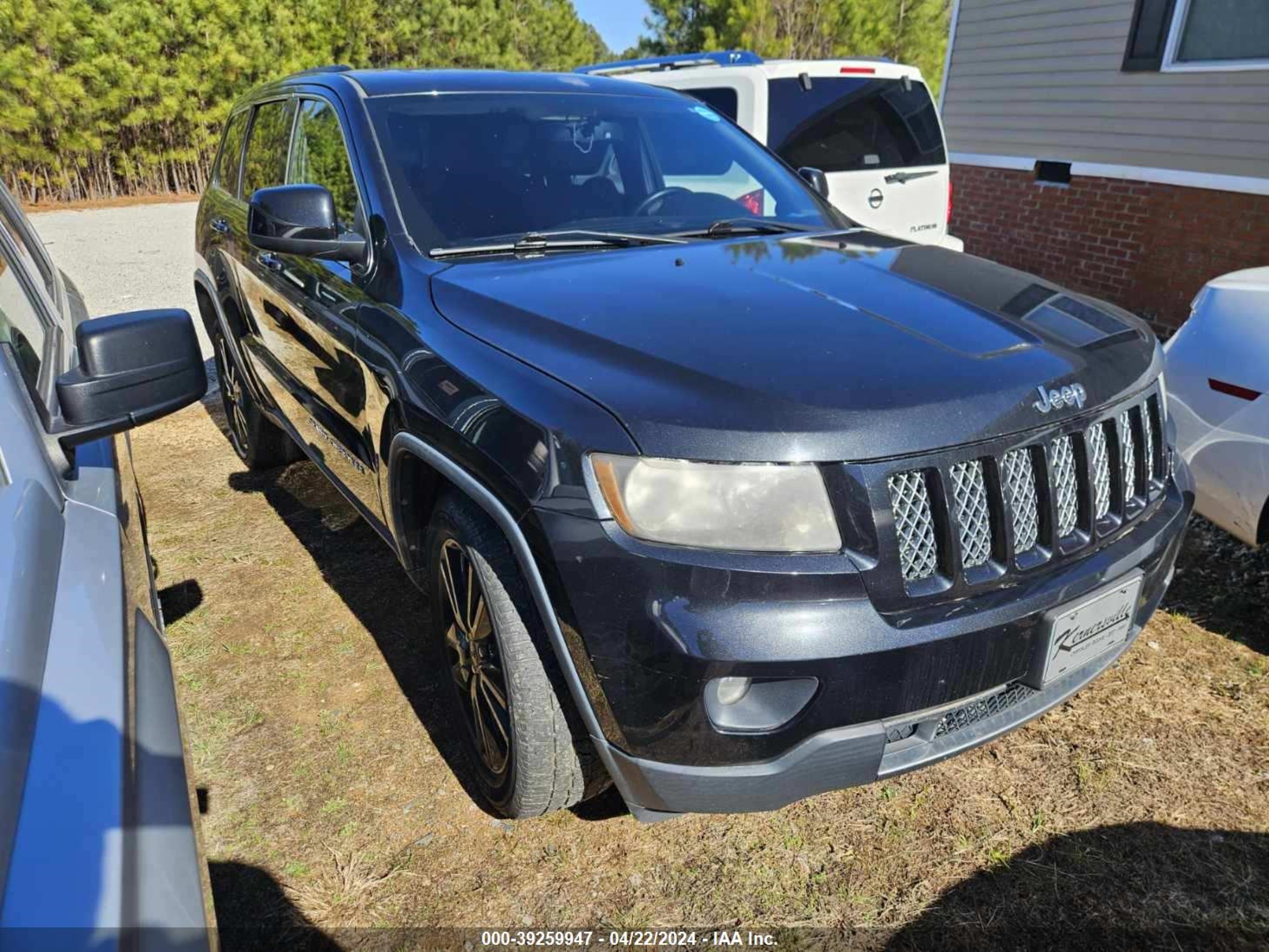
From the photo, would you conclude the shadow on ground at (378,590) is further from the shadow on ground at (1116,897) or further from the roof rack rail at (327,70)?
the roof rack rail at (327,70)

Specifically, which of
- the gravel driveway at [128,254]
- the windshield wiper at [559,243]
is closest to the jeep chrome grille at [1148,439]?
the windshield wiper at [559,243]

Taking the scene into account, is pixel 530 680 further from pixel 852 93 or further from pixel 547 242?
pixel 852 93

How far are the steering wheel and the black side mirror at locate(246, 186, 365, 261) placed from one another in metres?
0.93

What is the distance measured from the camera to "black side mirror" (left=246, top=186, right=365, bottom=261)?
8.21ft

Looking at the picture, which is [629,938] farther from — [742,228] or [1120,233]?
[1120,233]

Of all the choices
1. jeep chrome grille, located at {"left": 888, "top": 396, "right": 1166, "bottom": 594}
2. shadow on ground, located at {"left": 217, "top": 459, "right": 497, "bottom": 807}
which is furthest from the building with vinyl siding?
shadow on ground, located at {"left": 217, "top": 459, "right": 497, "bottom": 807}

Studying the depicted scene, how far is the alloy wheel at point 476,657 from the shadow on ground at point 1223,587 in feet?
8.58

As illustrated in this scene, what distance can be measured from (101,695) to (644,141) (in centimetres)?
267

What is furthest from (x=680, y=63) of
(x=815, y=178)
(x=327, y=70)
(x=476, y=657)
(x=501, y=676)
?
(x=501, y=676)

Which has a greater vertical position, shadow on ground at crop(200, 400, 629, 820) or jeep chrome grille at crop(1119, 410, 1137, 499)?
jeep chrome grille at crop(1119, 410, 1137, 499)

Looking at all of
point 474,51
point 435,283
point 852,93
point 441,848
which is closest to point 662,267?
point 435,283

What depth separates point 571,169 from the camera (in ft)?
9.55

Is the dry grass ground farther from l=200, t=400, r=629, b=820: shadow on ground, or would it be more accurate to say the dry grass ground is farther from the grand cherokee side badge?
the grand cherokee side badge

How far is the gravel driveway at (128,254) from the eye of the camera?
9398 mm
